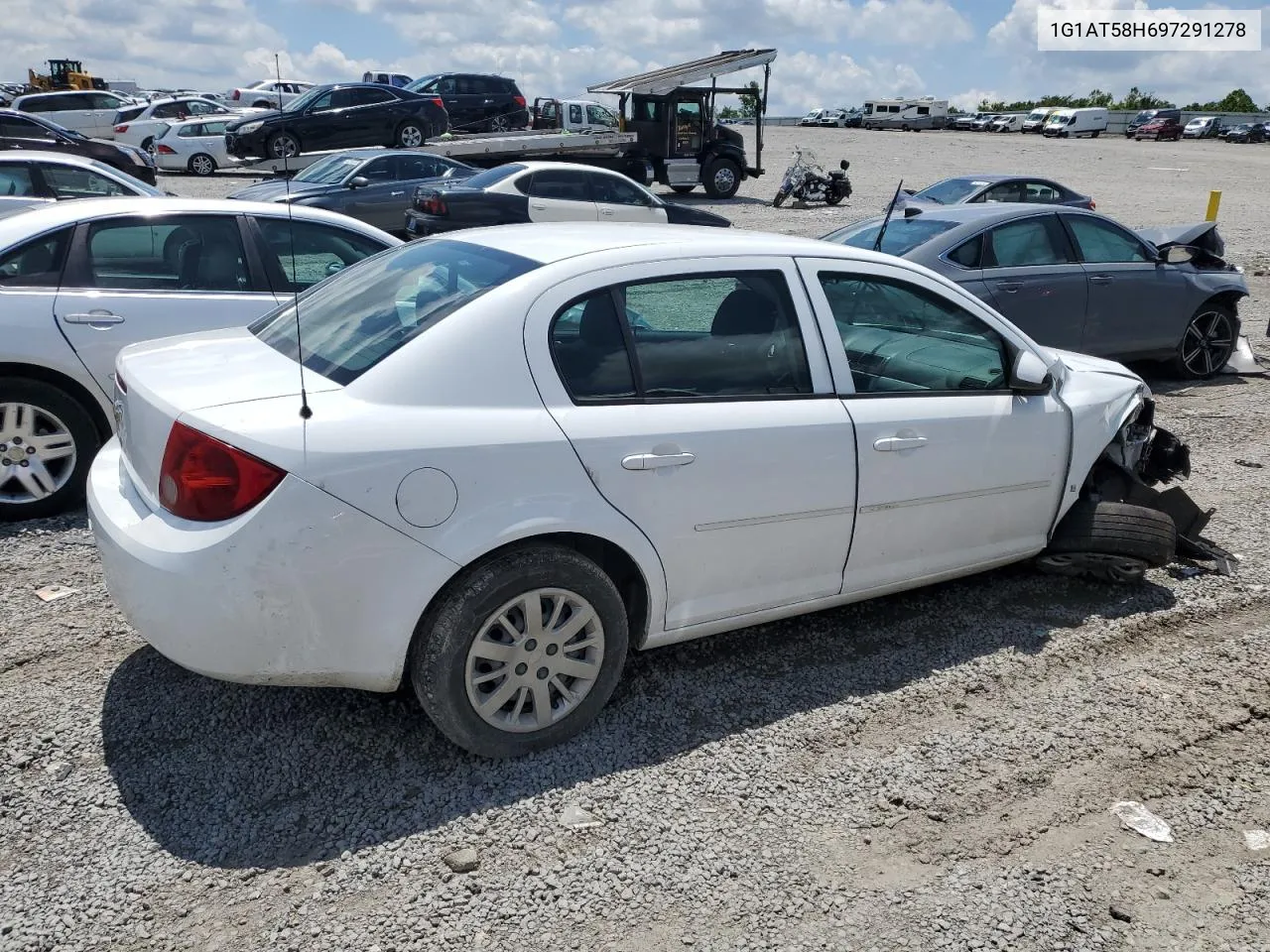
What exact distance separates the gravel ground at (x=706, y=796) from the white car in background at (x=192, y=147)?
935 inches

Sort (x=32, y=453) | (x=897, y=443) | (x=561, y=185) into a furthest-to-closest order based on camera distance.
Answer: (x=561, y=185)
(x=32, y=453)
(x=897, y=443)

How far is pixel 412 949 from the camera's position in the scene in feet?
8.76

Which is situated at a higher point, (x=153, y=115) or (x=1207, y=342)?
(x=153, y=115)

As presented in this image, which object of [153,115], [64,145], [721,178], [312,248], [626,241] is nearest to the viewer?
[626,241]

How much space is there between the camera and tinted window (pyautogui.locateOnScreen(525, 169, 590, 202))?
51.0 feet

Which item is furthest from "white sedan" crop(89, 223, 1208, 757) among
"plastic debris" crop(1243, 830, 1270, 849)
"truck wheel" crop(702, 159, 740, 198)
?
"truck wheel" crop(702, 159, 740, 198)

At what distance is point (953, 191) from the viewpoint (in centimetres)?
1448

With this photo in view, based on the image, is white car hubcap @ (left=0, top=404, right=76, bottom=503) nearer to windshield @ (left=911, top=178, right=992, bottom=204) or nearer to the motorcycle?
windshield @ (left=911, top=178, right=992, bottom=204)

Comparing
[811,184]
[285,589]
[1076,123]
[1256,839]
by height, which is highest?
[1076,123]

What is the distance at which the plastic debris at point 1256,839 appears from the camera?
3.18m

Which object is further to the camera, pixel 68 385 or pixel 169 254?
pixel 169 254

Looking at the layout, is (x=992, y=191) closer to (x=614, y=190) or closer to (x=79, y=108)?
(x=614, y=190)

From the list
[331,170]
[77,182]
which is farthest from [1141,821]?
[331,170]

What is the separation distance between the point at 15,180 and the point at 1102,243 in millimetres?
10236
